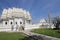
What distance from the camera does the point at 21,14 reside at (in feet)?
240

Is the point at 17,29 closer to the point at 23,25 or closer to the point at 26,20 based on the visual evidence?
the point at 23,25

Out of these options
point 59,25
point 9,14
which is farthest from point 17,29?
point 59,25

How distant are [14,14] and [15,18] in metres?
2.32

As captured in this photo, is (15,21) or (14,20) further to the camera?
(14,20)

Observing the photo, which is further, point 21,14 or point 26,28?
point 21,14

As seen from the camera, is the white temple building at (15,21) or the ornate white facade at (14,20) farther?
the white temple building at (15,21)

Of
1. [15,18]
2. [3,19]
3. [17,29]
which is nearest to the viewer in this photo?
[17,29]

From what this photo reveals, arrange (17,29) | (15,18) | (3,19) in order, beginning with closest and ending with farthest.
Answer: (17,29), (15,18), (3,19)

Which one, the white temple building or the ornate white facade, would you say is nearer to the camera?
the ornate white facade

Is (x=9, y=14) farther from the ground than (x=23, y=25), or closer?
farther from the ground

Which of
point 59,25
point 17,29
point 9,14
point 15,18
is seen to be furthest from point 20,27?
point 59,25

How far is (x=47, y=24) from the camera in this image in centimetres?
7462

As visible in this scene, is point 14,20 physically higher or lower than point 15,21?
higher

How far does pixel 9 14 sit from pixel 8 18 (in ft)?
7.22
